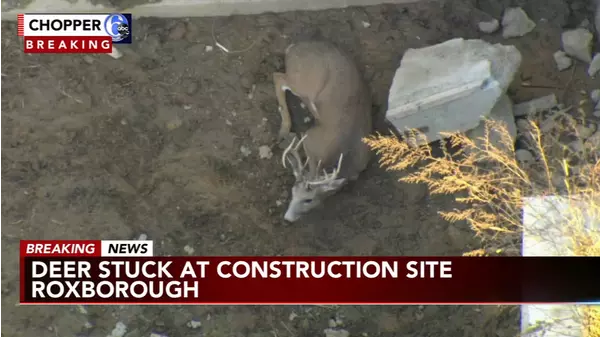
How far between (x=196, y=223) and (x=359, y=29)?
2.03 m

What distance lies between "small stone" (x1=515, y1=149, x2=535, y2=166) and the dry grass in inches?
0.7

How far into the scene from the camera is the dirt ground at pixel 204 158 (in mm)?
6152

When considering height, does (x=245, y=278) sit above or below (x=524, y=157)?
below

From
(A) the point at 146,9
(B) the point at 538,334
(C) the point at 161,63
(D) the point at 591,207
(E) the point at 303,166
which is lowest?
(B) the point at 538,334

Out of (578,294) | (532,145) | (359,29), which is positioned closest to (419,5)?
(359,29)

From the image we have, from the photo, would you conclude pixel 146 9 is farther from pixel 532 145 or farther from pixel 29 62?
pixel 532 145

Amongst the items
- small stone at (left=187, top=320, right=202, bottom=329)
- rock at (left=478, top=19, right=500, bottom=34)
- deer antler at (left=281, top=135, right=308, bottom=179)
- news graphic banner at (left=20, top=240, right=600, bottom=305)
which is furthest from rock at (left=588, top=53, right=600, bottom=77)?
small stone at (left=187, top=320, right=202, bottom=329)

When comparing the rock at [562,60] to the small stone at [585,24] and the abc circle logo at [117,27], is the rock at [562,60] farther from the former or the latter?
the abc circle logo at [117,27]

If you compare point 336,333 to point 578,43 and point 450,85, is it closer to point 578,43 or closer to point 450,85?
point 450,85

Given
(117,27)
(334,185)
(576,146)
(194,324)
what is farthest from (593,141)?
(117,27)

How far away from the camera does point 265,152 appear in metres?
6.34

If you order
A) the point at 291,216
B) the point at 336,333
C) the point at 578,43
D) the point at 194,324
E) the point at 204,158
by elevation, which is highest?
the point at 578,43

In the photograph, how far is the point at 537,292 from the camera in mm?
5621

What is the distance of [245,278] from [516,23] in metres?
2.90
